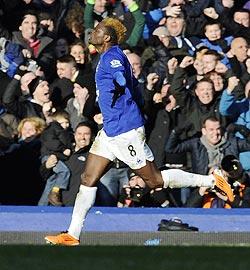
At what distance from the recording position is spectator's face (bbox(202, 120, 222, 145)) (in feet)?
38.5

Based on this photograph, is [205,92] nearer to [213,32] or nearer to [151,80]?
[151,80]

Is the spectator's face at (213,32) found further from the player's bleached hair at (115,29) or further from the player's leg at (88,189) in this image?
the player's leg at (88,189)

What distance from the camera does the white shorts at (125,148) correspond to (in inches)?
394

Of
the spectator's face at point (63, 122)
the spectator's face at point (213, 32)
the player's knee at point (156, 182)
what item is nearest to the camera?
the player's knee at point (156, 182)

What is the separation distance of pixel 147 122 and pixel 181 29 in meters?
1.60

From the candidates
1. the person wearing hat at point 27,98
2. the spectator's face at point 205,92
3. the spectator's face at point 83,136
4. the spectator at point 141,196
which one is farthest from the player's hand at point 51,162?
the spectator's face at point 205,92

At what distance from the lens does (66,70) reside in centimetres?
1251

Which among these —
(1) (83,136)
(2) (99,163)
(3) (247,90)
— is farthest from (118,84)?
(3) (247,90)

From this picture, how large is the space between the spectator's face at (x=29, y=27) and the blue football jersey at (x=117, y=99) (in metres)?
3.01

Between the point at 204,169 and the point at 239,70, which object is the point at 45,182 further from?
the point at 239,70

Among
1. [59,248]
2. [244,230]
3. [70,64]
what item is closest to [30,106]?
[70,64]

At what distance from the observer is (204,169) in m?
11.8

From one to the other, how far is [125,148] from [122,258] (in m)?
2.95

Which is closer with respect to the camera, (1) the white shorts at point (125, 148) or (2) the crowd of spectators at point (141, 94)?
(1) the white shorts at point (125, 148)
